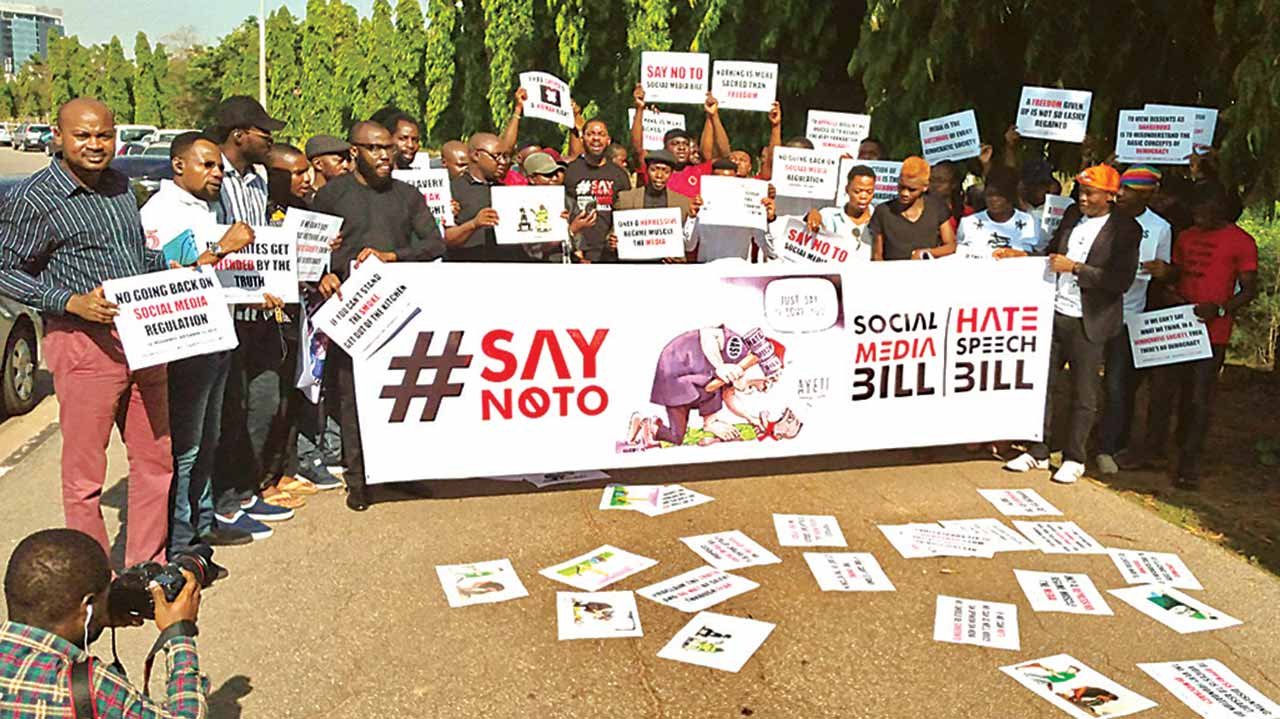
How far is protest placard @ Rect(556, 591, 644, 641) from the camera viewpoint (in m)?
5.08

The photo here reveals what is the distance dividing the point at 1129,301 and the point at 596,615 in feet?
15.9

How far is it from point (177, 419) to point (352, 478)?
4.54 feet

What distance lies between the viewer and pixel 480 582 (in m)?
5.68

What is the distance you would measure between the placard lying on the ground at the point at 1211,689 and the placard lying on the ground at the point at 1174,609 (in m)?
0.38

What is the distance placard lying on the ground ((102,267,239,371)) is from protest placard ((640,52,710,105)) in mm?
5721

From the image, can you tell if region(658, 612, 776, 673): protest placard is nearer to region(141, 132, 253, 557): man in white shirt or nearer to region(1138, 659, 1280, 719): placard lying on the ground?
region(1138, 659, 1280, 719): placard lying on the ground

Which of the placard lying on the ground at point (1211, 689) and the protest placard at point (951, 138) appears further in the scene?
the protest placard at point (951, 138)

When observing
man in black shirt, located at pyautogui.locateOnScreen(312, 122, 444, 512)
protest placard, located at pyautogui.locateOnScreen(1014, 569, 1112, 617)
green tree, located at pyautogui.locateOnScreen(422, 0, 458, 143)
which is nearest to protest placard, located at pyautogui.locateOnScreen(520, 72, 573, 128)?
man in black shirt, located at pyautogui.locateOnScreen(312, 122, 444, 512)

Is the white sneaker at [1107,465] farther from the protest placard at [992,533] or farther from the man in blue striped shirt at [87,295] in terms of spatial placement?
the man in blue striped shirt at [87,295]

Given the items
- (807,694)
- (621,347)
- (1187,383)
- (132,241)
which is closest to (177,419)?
(132,241)

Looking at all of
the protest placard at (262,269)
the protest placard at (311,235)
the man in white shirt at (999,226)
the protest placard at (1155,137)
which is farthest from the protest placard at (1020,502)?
the protest placard at (262,269)

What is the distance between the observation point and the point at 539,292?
6738mm

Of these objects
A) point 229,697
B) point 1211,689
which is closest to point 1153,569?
point 1211,689

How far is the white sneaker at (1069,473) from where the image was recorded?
7.60 metres
